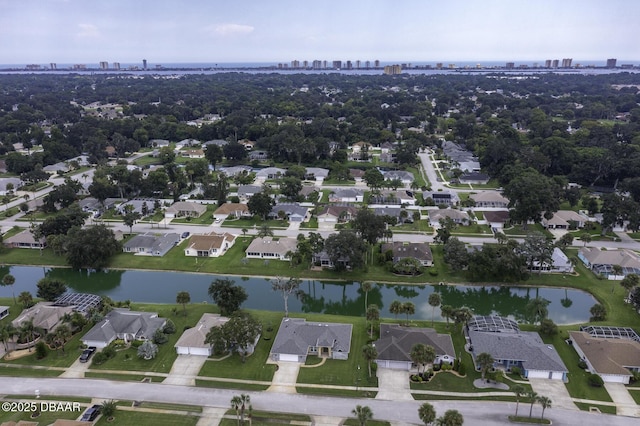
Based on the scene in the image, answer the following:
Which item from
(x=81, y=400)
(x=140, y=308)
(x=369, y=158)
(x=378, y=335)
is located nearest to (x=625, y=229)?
(x=378, y=335)

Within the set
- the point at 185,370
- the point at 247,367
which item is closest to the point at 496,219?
the point at 247,367

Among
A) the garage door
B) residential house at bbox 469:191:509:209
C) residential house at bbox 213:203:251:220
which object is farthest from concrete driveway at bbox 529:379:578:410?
residential house at bbox 213:203:251:220

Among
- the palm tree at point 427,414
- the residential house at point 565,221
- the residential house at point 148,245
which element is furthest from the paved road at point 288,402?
the residential house at point 565,221

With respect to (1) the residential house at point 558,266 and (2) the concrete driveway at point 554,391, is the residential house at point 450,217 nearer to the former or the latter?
(1) the residential house at point 558,266

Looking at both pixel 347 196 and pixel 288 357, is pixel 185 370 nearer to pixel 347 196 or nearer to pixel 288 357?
pixel 288 357

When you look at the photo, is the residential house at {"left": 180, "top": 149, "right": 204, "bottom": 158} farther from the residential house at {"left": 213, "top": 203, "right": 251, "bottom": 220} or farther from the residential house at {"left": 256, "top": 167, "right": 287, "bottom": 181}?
the residential house at {"left": 213, "top": 203, "right": 251, "bottom": 220}

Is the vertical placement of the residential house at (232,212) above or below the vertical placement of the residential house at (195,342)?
above

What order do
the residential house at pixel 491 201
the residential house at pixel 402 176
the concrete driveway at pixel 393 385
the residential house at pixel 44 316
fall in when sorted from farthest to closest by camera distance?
the residential house at pixel 402 176 < the residential house at pixel 491 201 < the residential house at pixel 44 316 < the concrete driveway at pixel 393 385
